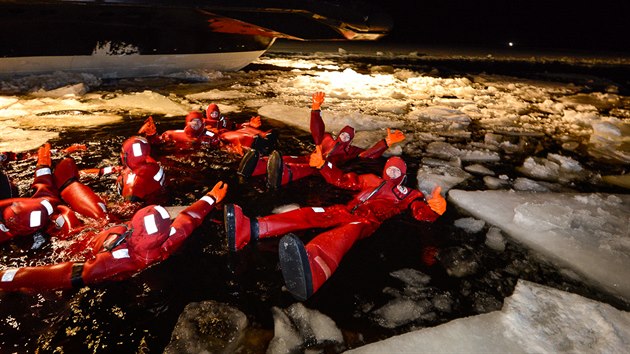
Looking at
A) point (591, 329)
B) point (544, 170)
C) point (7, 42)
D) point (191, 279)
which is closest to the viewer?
point (591, 329)

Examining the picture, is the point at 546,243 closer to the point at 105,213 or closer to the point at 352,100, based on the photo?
the point at 105,213

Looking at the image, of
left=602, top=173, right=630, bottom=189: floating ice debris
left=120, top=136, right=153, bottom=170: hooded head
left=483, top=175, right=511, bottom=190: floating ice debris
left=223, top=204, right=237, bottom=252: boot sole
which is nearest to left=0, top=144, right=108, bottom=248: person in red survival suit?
left=120, top=136, right=153, bottom=170: hooded head

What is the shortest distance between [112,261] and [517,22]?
38.5 metres

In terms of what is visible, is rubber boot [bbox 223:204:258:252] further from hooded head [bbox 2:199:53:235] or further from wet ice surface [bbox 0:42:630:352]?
hooded head [bbox 2:199:53:235]

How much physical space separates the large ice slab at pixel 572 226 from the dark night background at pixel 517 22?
25502 millimetres

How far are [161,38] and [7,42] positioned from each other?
2449 mm

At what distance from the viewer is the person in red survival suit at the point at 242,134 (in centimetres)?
395

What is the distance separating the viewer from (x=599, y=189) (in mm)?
3635

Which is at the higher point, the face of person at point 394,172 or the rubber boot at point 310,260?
the face of person at point 394,172

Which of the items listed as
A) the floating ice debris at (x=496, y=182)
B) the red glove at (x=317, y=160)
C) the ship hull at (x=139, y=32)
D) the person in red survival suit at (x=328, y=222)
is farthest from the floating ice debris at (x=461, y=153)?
the ship hull at (x=139, y=32)

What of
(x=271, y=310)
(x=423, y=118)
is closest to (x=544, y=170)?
(x=423, y=118)

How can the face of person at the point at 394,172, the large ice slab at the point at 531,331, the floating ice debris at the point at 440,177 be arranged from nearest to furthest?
the large ice slab at the point at 531,331
the face of person at the point at 394,172
the floating ice debris at the point at 440,177

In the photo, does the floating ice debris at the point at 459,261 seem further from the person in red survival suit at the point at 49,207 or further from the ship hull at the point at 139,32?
the ship hull at the point at 139,32

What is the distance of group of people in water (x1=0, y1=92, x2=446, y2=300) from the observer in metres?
2.02
